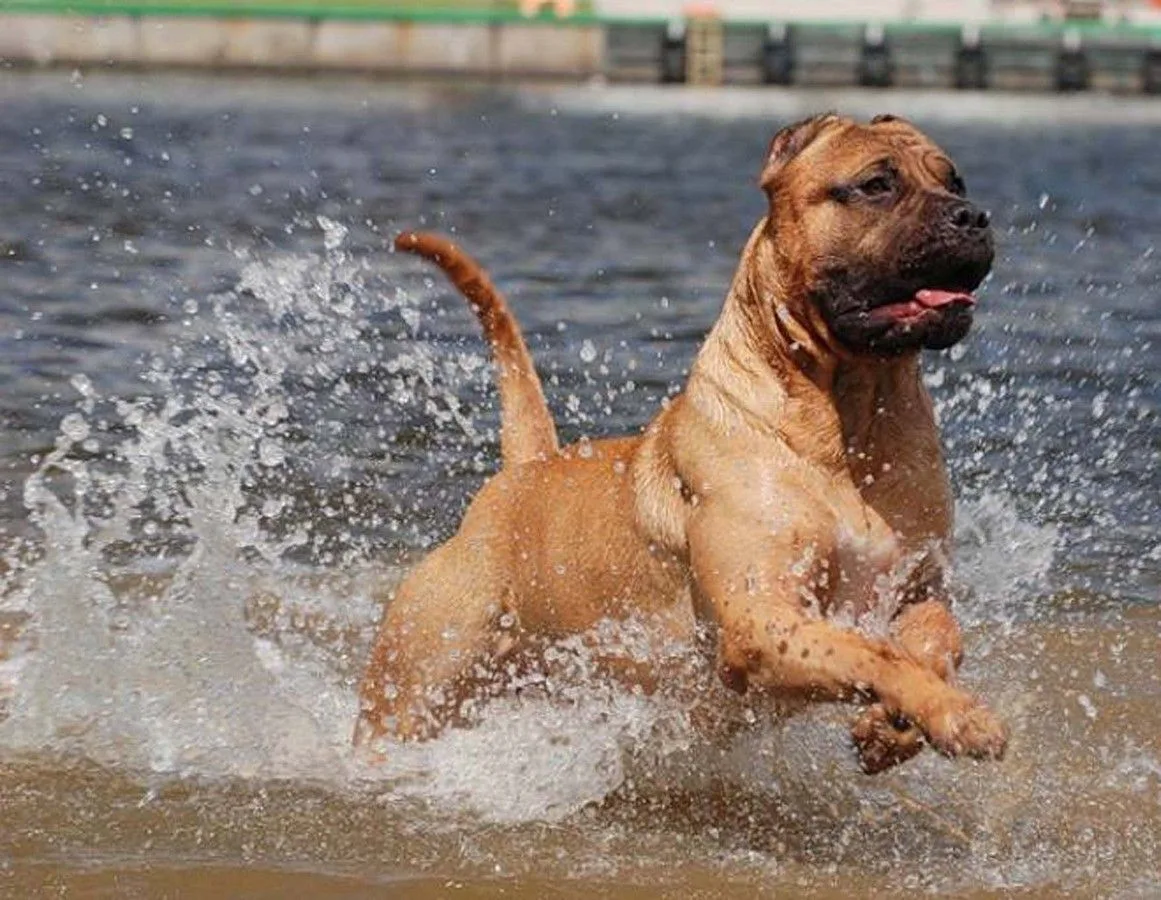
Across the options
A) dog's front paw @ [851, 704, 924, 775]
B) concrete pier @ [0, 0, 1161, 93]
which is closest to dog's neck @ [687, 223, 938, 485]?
dog's front paw @ [851, 704, 924, 775]

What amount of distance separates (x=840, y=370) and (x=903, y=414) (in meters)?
0.19

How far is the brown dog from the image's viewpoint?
17.9 feet

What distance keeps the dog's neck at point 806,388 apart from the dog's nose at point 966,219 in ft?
1.18

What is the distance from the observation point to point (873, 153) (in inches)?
226

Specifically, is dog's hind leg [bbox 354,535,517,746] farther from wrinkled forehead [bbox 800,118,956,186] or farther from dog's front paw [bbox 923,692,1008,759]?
dog's front paw [bbox 923,692,1008,759]

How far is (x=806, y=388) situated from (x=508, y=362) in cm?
126

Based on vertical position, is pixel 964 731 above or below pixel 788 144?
below

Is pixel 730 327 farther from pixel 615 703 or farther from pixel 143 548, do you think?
pixel 143 548

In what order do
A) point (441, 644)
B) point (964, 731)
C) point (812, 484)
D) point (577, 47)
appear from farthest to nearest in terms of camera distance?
1. point (577, 47)
2. point (441, 644)
3. point (812, 484)
4. point (964, 731)

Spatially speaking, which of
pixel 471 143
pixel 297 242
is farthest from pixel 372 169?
pixel 297 242

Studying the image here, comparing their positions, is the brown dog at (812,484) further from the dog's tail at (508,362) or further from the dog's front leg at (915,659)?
the dog's tail at (508,362)

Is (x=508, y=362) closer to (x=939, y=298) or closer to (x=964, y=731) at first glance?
(x=939, y=298)

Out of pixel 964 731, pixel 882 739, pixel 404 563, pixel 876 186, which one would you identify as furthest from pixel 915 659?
pixel 404 563

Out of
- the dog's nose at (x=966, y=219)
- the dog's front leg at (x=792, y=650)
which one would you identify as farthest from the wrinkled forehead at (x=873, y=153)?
the dog's front leg at (x=792, y=650)
